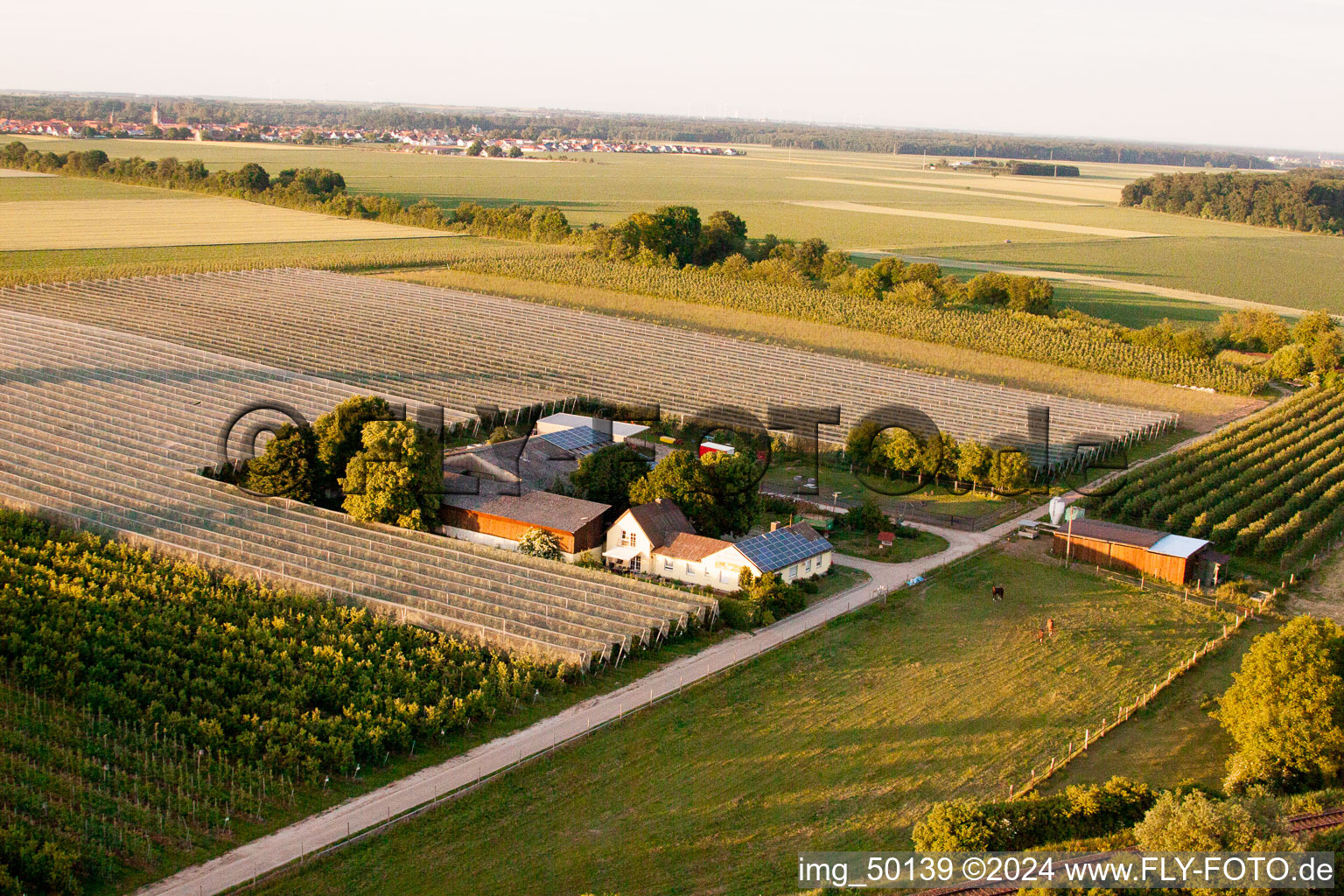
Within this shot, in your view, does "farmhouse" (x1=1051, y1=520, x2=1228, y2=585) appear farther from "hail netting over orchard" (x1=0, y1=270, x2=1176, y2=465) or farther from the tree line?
the tree line

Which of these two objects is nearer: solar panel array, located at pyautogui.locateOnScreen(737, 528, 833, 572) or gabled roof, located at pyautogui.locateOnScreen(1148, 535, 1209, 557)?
solar panel array, located at pyautogui.locateOnScreen(737, 528, 833, 572)

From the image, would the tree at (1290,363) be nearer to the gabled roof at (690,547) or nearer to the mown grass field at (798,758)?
the mown grass field at (798,758)

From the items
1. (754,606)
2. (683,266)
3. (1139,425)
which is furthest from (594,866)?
(683,266)

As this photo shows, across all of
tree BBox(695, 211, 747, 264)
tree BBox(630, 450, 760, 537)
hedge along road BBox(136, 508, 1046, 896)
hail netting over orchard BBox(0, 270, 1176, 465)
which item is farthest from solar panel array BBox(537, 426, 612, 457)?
tree BBox(695, 211, 747, 264)

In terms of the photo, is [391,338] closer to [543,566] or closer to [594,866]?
[543,566]

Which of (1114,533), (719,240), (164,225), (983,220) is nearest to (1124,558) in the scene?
(1114,533)

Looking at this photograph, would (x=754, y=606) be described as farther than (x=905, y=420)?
No
